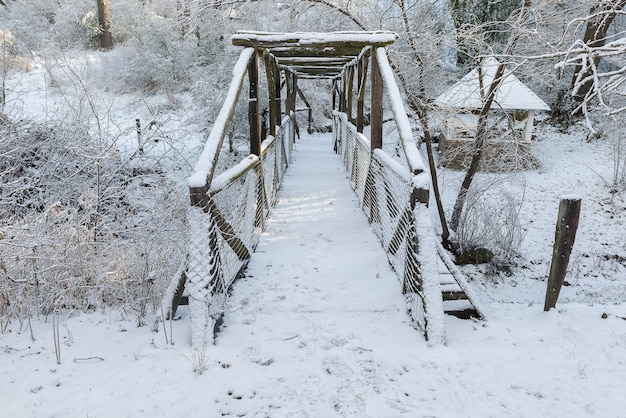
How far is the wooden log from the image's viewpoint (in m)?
3.27

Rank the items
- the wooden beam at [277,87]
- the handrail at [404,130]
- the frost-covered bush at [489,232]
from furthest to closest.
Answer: the frost-covered bush at [489,232], the wooden beam at [277,87], the handrail at [404,130]

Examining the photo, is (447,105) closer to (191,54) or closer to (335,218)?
(335,218)

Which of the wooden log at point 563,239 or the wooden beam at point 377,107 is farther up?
the wooden beam at point 377,107

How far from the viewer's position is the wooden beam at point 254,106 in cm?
520

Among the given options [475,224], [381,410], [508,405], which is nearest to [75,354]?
[381,410]

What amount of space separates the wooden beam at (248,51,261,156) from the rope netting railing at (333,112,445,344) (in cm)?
155

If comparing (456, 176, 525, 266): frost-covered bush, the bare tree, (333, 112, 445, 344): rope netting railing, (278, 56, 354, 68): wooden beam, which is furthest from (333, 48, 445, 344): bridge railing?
(456, 176, 525, 266): frost-covered bush

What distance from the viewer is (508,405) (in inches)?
87.9

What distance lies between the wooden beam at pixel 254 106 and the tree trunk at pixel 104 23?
19.5 meters

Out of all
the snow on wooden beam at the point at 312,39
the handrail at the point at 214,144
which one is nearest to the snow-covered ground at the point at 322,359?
the handrail at the point at 214,144

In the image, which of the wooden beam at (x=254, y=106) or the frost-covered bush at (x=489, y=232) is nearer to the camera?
the wooden beam at (x=254, y=106)

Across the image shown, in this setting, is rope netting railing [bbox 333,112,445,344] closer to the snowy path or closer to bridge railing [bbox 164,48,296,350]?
the snowy path

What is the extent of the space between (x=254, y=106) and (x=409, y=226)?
294 centimetres

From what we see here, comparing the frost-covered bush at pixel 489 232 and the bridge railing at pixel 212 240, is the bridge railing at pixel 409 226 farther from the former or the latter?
the frost-covered bush at pixel 489 232
